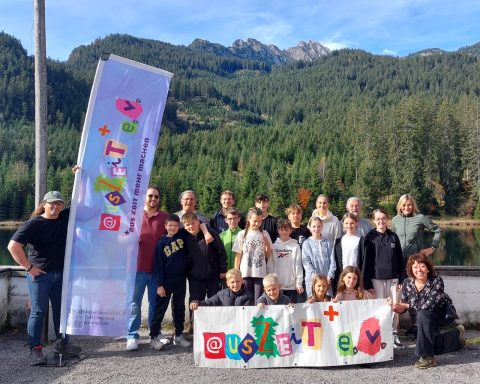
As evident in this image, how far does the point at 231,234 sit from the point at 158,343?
1615 millimetres

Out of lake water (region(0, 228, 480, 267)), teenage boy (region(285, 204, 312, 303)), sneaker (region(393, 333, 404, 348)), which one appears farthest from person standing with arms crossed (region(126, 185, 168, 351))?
lake water (region(0, 228, 480, 267))

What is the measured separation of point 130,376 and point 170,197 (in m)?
79.3

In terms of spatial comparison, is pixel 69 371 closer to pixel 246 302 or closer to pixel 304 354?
pixel 246 302

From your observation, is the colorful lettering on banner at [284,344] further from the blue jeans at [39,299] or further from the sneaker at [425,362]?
the blue jeans at [39,299]

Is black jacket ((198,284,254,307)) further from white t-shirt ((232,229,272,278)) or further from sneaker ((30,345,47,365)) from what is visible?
sneaker ((30,345,47,365))

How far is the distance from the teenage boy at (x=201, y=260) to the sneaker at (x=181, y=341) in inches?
18.8

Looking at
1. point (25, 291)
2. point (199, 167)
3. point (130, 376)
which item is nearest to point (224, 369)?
point (130, 376)

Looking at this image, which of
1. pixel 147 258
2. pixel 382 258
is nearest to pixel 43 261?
pixel 147 258

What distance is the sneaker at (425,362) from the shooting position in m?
5.03

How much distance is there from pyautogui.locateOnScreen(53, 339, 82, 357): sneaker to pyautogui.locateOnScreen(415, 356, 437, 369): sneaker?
12.6 ft

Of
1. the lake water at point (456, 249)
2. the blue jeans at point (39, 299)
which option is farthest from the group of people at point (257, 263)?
the lake water at point (456, 249)

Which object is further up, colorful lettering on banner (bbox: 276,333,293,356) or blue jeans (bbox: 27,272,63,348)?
blue jeans (bbox: 27,272,63,348)

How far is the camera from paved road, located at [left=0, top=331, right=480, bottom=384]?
4.76 meters

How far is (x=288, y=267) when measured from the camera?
593 centimetres
